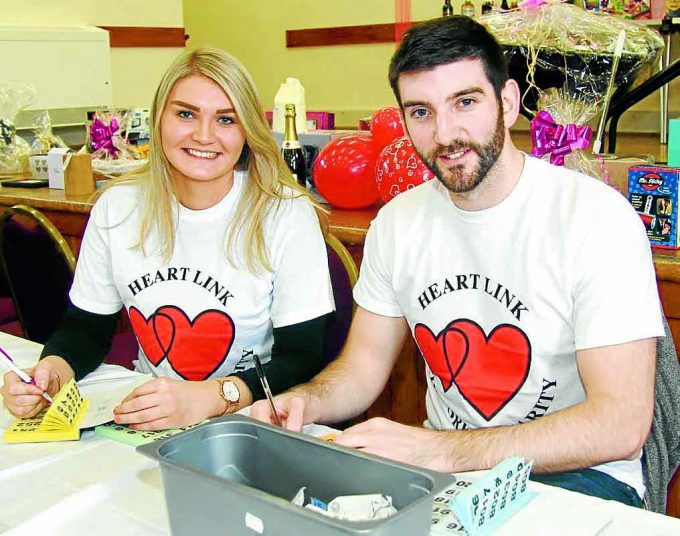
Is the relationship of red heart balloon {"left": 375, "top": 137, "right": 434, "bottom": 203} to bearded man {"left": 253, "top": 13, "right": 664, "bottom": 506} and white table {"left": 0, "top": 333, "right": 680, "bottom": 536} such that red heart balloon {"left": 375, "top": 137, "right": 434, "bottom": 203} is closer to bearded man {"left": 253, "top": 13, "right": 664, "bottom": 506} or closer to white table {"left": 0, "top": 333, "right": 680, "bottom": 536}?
bearded man {"left": 253, "top": 13, "right": 664, "bottom": 506}

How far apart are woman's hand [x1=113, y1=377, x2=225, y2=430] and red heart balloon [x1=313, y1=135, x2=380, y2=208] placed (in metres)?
1.12

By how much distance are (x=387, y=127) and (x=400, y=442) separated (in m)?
1.39

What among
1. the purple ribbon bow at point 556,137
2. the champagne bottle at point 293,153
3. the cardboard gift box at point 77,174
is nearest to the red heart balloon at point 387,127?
the champagne bottle at point 293,153

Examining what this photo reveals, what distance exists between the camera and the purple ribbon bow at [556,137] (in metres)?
1.88

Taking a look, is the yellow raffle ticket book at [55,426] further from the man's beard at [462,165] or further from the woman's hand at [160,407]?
the man's beard at [462,165]

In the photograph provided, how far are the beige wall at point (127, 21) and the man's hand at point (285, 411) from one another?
4389 millimetres

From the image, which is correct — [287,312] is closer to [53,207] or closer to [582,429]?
[582,429]

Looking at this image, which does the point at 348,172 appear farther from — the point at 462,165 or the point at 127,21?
the point at 127,21

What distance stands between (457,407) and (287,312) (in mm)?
395

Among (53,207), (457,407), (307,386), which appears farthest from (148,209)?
(53,207)

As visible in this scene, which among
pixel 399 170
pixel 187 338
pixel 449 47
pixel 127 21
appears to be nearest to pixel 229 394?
pixel 187 338

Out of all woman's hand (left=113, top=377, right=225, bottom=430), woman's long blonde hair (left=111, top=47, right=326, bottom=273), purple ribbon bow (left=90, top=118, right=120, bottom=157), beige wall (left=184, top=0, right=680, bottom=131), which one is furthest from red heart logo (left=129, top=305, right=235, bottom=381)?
beige wall (left=184, top=0, right=680, bottom=131)

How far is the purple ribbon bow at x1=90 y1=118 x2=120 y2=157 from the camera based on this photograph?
3.36m

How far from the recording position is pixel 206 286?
1729 mm
